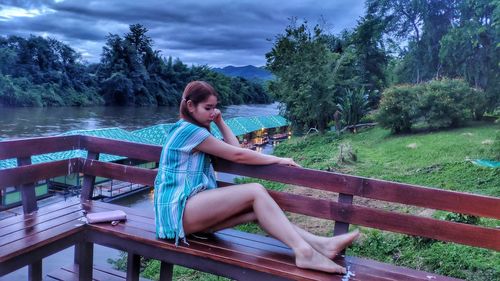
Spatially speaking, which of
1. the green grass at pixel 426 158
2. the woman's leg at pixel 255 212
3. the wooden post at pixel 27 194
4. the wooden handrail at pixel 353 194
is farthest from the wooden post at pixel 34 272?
the green grass at pixel 426 158

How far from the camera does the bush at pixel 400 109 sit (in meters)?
17.6

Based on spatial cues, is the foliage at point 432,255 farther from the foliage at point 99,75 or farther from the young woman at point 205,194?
the foliage at point 99,75

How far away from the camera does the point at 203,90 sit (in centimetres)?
228

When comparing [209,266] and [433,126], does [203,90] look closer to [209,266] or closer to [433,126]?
[209,266]

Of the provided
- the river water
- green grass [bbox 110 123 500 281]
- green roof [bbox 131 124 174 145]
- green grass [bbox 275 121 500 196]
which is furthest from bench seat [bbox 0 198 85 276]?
green roof [bbox 131 124 174 145]

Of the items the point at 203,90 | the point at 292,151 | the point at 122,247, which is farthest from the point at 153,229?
the point at 292,151

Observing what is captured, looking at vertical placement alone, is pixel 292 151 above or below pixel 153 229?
below

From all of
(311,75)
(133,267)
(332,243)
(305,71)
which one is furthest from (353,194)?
(305,71)

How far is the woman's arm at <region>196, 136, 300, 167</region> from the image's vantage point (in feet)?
7.23

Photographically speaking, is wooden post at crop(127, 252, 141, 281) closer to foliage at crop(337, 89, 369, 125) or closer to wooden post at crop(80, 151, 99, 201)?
wooden post at crop(80, 151, 99, 201)

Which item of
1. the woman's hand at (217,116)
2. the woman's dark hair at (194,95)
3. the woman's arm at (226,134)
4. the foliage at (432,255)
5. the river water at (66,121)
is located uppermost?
the woman's dark hair at (194,95)

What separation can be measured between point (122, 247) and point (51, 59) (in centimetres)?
4792

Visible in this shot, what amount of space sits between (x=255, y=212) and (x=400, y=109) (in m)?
17.4

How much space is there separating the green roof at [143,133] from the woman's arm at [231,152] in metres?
0.42
